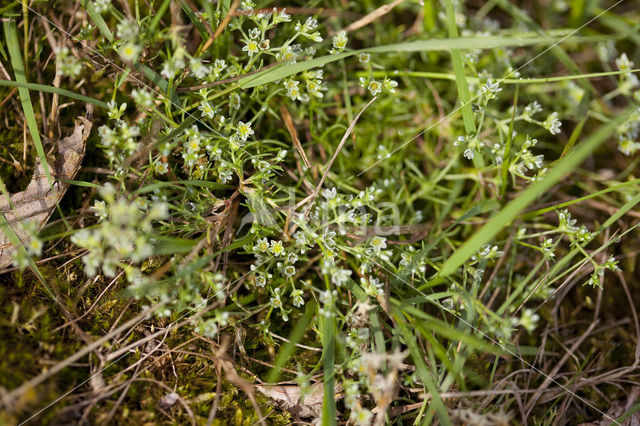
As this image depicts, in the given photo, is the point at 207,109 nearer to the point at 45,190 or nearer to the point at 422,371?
the point at 45,190

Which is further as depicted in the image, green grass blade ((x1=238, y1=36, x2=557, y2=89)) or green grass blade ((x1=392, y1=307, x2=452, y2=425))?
green grass blade ((x1=238, y1=36, x2=557, y2=89))

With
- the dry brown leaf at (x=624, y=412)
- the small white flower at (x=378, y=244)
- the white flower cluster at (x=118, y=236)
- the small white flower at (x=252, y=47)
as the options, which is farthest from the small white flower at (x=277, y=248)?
the dry brown leaf at (x=624, y=412)

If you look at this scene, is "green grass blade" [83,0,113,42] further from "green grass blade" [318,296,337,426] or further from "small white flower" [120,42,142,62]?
"green grass blade" [318,296,337,426]

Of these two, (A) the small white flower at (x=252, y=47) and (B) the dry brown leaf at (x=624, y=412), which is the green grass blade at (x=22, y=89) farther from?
(B) the dry brown leaf at (x=624, y=412)

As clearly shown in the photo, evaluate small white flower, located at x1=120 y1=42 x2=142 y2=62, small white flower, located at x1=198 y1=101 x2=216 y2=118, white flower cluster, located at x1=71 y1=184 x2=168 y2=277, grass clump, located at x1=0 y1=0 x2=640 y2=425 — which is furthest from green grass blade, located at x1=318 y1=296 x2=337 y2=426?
small white flower, located at x1=120 y1=42 x2=142 y2=62

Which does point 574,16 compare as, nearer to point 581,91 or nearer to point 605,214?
point 581,91

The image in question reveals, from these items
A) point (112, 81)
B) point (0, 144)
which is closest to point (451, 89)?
point (112, 81)

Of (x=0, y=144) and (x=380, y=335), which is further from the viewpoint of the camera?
(x=0, y=144)
